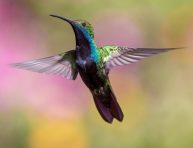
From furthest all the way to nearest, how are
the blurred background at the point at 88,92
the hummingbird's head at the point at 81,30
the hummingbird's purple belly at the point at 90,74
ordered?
the blurred background at the point at 88,92 < the hummingbird's purple belly at the point at 90,74 < the hummingbird's head at the point at 81,30

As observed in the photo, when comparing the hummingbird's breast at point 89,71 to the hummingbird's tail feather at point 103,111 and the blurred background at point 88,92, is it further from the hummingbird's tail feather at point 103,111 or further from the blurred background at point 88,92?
the blurred background at point 88,92

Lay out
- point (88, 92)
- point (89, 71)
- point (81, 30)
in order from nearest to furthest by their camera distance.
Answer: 1. point (81, 30)
2. point (89, 71)
3. point (88, 92)

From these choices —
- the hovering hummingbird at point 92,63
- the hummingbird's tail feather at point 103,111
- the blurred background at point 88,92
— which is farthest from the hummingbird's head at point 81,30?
the blurred background at point 88,92

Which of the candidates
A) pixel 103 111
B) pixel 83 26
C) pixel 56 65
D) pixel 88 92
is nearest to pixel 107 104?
pixel 103 111

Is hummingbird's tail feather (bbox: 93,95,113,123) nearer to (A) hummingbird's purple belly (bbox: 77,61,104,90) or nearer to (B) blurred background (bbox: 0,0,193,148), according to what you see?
(A) hummingbird's purple belly (bbox: 77,61,104,90)

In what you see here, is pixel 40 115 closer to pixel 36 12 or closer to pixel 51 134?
pixel 51 134

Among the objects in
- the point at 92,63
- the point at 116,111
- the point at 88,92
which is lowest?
the point at 88,92

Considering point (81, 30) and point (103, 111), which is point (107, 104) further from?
point (81, 30)
